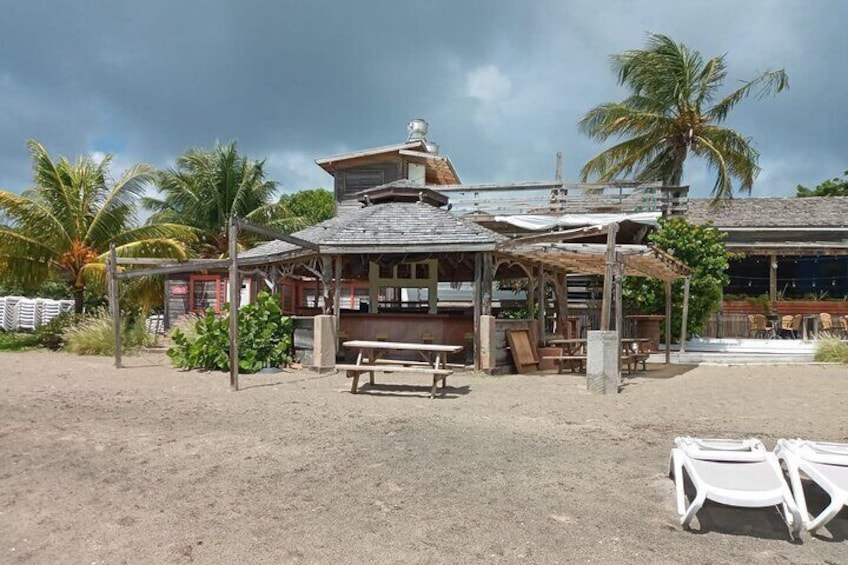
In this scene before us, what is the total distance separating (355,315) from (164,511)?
8.37m

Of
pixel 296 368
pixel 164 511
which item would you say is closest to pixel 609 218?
pixel 296 368

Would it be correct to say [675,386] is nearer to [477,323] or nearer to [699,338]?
[477,323]

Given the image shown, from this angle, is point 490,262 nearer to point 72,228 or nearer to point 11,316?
point 72,228

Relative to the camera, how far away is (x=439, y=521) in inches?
155

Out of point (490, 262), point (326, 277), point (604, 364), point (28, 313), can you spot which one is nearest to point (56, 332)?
point (326, 277)

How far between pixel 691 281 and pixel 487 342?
8.42 m

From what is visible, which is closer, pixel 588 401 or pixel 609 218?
pixel 588 401

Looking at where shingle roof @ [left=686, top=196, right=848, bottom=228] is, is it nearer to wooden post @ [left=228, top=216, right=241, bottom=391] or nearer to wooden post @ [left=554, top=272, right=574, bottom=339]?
wooden post @ [left=554, top=272, right=574, bottom=339]

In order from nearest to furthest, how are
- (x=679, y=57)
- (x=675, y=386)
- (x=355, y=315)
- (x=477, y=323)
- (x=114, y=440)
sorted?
(x=114, y=440)
(x=675, y=386)
(x=477, y=323)
(x=355, y=315)
(x=679, y=57)

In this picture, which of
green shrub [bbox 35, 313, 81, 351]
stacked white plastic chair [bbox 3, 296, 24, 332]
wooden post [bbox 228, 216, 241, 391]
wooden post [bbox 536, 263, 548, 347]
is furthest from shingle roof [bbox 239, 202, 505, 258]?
stacked white plastic chair [bbox 3, 296, 24, 332]

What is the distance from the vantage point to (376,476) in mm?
4859

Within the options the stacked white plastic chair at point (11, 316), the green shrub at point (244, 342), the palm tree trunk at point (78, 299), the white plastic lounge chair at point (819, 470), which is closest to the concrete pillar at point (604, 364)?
the white plastic lounge chair at point (819, 470)

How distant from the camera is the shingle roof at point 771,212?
20969 mm

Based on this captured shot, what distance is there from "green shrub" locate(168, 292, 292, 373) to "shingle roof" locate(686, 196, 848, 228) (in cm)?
1453
